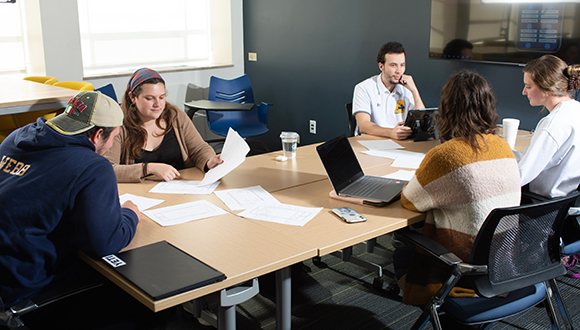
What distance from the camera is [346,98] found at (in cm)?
481

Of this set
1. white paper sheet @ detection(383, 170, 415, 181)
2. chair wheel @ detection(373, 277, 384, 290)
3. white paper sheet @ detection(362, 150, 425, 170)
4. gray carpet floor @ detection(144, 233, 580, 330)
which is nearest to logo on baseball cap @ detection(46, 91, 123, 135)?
gray carpet floor @ detection(144, 233, 580, 330)

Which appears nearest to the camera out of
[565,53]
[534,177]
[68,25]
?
[534,177]

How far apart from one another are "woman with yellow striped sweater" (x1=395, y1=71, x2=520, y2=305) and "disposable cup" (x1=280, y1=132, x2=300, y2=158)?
961mm

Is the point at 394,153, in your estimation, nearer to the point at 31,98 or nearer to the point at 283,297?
the point at 283,297

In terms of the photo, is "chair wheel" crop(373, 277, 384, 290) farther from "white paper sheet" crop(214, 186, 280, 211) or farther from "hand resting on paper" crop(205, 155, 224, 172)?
"hand resting on paper" crop(205, 155, 224, 172)

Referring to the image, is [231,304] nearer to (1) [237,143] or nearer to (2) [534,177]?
(1) [237,143]

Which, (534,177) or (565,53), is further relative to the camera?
(565,53)

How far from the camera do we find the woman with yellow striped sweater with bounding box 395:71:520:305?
172 centimetres

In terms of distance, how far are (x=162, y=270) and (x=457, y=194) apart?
1028mm

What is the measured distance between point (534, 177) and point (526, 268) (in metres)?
0.65

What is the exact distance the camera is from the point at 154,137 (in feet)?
8.52

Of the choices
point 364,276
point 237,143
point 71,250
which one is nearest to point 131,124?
point 237,143

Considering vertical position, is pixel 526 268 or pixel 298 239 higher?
pixel 298 239

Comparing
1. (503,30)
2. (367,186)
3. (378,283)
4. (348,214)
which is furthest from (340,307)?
(503,30)
